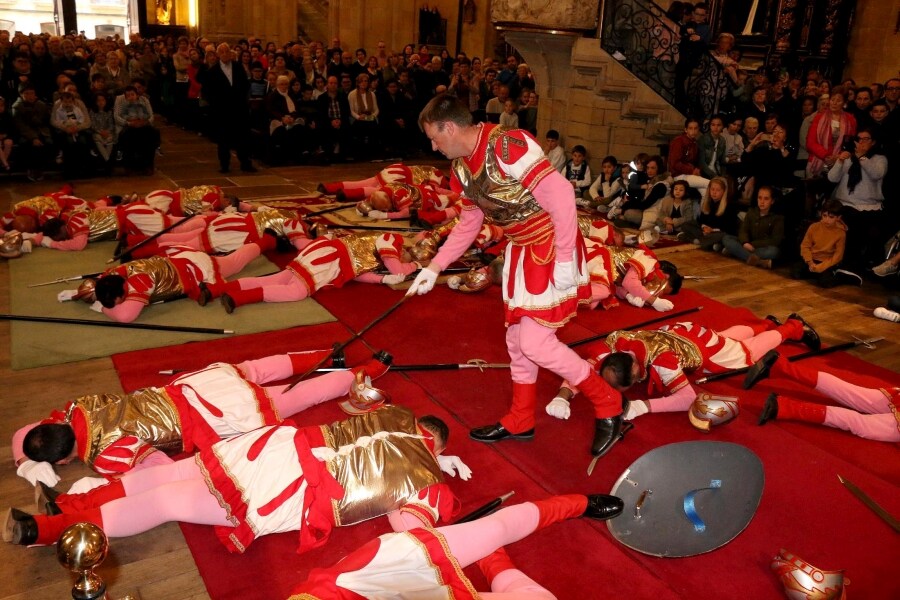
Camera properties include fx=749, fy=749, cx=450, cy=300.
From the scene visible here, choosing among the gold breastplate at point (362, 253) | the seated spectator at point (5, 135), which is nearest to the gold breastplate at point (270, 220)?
the gold breastplate at point (362, 253)

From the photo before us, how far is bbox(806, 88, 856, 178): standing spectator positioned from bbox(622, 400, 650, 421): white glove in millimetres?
5054

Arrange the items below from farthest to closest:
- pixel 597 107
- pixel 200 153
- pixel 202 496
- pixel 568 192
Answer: pixel 200 153
pixel 597 107
pixel 568 192
pixel 202 496

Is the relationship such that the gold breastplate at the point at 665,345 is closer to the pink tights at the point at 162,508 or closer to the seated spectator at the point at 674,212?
the pink tights at the point at 162,508

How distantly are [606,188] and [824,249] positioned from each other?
282cm

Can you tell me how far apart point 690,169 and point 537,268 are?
223 inches

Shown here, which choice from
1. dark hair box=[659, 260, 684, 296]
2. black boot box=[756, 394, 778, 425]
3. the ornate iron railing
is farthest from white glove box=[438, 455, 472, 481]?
the ornate iron railing

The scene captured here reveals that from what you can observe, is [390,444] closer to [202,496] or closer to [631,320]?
[202,496]

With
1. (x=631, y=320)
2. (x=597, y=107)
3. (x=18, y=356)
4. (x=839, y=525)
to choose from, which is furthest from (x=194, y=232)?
(x=597, y=107)

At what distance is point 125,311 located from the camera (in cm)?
476

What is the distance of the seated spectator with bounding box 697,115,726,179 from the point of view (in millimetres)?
Result: 8375

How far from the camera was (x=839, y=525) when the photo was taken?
3225mm

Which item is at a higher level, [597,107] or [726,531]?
[597,107]

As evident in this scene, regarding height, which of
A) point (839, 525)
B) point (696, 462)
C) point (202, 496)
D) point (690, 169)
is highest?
point (690, 169)

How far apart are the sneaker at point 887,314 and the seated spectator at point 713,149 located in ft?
9.89
